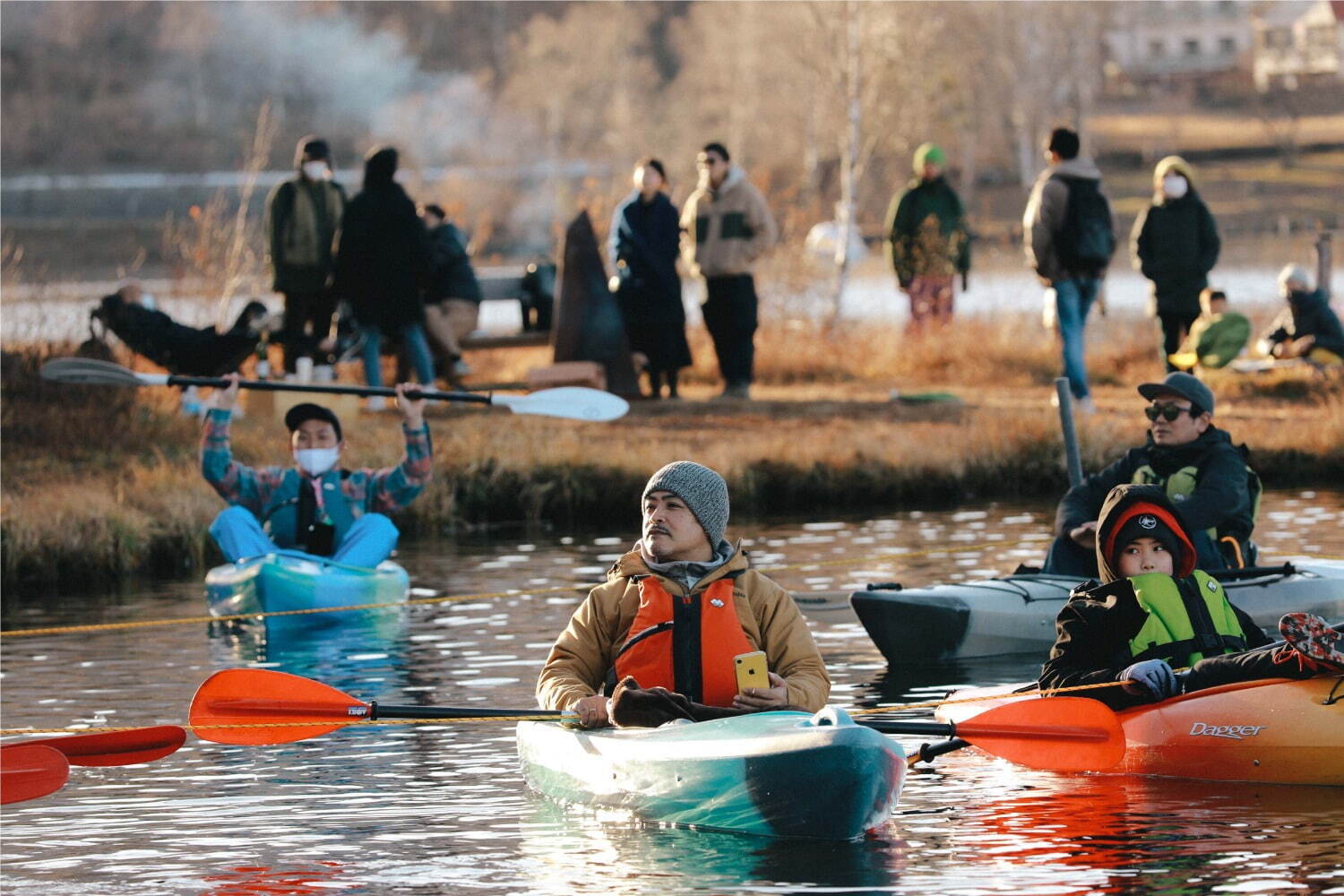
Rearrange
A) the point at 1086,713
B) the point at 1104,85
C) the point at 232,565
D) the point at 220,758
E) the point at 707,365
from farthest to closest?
the point at 1104,85, the point at 707,365, the point at 232,565, the point at 220,758, the point at 1086,713

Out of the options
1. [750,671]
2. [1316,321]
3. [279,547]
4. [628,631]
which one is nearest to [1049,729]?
[750,671]

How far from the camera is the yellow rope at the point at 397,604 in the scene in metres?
12.3

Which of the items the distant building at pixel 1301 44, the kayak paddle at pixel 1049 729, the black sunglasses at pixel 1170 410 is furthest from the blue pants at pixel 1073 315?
the distant building at pixel 1301 44

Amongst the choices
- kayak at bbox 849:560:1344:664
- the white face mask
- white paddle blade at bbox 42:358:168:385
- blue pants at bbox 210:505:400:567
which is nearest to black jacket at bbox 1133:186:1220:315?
kayak at bbox 849:560:1344:664

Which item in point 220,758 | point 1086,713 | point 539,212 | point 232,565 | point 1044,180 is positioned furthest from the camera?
point 539,212

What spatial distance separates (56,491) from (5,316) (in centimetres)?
315

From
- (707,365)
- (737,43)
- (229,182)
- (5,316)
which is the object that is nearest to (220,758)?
(5,316)

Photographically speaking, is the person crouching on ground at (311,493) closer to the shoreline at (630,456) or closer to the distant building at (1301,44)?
the shoreline at (630,456)

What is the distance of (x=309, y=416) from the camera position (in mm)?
12398

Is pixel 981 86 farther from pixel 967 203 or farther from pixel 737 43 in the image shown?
pixel 967 203

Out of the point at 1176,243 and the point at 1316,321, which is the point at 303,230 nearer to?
the point at 1176,243

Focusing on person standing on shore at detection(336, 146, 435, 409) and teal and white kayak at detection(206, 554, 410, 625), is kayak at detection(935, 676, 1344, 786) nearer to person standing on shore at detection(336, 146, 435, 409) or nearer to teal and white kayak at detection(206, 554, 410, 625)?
teal and white kayak at detection(206, 554, 410, 625)

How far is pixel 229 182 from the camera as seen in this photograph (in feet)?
197

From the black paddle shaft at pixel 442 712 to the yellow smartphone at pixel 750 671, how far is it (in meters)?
0.71
